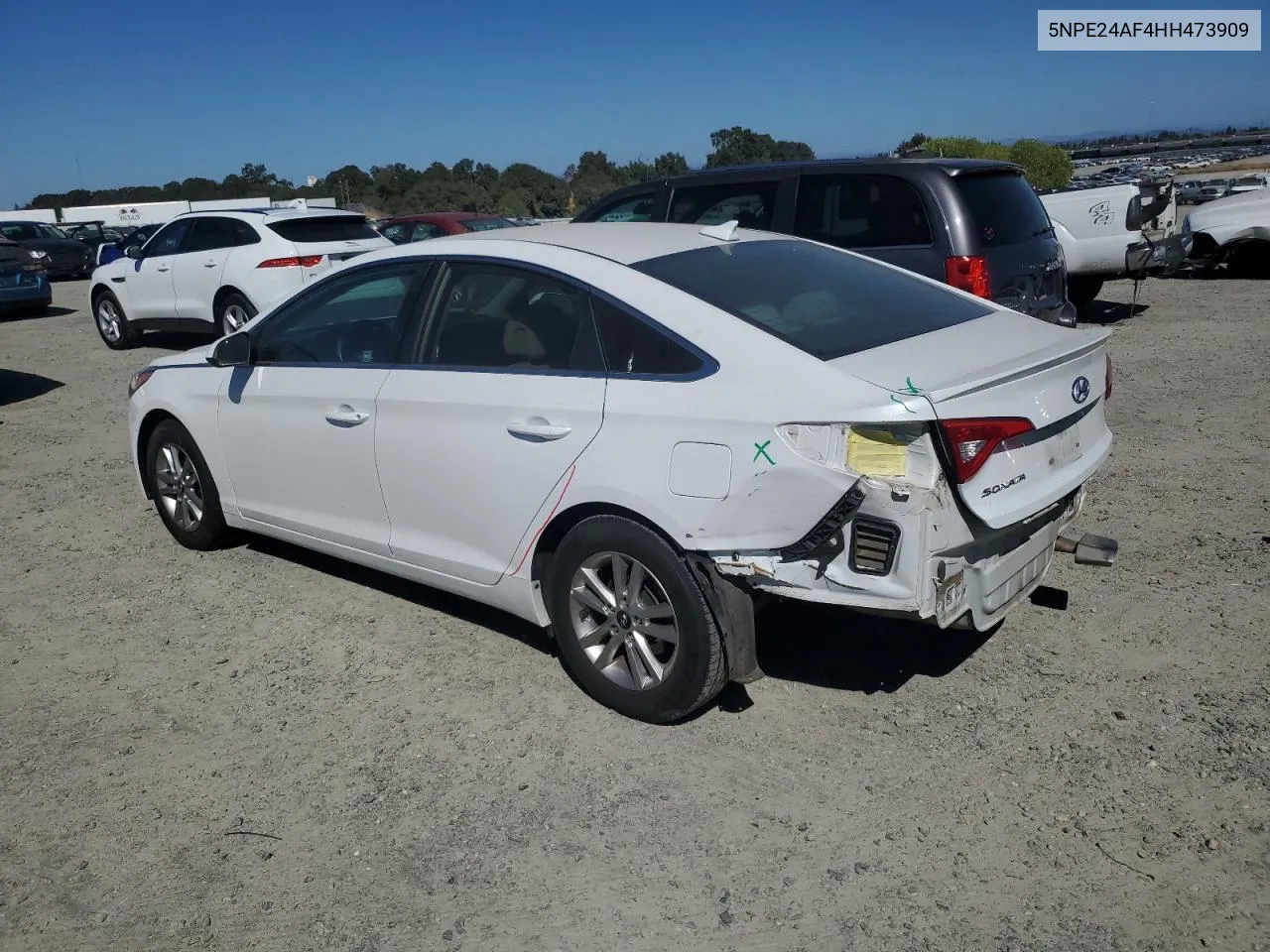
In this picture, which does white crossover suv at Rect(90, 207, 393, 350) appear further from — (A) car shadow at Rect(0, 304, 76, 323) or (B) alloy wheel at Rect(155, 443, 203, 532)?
→ (B) alloy wheel at Rect(155, 443, 203, 532)

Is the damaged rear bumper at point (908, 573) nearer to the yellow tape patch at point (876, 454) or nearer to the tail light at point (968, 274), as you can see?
the yellow tape patch at point (876, 454)

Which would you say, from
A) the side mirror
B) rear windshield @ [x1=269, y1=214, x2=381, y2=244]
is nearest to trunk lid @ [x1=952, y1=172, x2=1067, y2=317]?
the side mirror

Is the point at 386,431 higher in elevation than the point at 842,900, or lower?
higher

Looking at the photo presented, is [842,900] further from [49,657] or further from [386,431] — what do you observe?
[49,657]

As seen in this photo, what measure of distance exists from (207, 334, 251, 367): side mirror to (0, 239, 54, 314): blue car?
38.5 ft

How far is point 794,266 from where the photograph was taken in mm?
4293

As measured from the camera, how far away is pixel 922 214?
7.31 metres

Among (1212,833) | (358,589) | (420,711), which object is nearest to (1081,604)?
(1212,833)

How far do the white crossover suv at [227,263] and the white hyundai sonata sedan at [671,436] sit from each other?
6.81 meters

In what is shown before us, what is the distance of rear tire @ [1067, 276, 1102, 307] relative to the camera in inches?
509

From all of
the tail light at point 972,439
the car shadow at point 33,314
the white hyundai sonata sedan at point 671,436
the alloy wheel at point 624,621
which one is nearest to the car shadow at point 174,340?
the car shadow at point 33,314

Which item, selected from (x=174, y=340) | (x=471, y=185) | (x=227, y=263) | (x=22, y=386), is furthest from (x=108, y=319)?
(x=471, y=185)

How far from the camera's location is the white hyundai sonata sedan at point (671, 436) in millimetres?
3277

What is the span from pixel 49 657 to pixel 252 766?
1.55m
